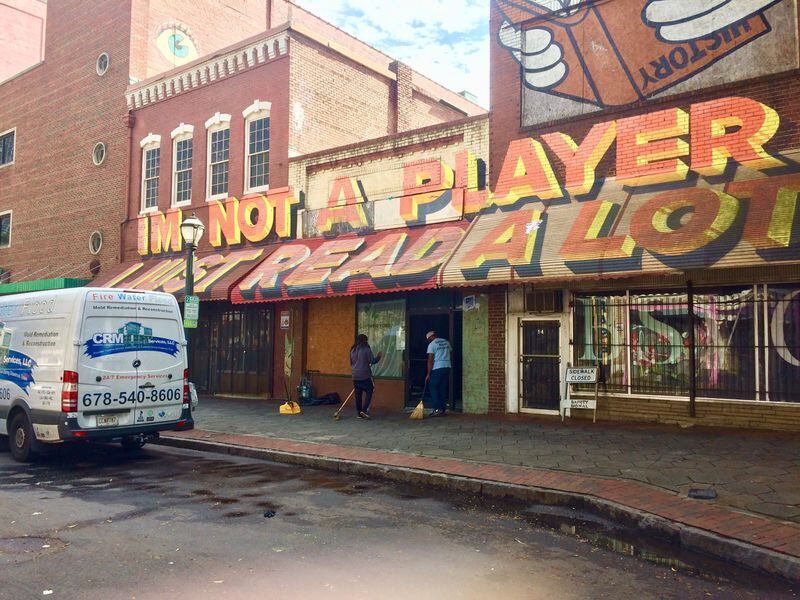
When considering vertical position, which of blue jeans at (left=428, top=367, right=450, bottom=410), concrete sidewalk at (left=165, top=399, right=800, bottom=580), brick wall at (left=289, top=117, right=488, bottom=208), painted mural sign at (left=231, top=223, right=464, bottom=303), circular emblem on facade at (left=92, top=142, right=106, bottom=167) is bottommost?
concrete sidewalk at (left=165, top=399, right=800, bottom=580)

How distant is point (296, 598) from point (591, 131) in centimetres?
1009

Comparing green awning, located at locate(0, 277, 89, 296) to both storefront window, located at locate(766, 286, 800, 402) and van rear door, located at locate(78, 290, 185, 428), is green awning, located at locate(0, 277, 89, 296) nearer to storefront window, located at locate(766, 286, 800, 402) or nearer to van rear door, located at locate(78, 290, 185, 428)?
van rear door, located at locate(78, 290, 185, 428)

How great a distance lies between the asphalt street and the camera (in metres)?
4.14

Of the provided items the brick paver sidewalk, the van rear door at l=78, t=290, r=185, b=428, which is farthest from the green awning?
the van rear door at l=78, t=290, r=185, b=428

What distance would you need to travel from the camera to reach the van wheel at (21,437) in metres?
8.48

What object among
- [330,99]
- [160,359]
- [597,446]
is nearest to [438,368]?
[597,446]

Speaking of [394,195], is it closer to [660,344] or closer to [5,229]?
[660,344]

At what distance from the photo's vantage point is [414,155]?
14.0 meters

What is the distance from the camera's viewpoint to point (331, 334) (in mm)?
15258

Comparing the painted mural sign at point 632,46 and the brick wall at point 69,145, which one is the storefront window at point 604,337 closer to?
the painted mural sign at point 632,46

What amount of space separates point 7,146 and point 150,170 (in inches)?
402

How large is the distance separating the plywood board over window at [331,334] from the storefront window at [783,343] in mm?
8566

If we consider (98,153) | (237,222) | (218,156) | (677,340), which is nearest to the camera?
(677,340)

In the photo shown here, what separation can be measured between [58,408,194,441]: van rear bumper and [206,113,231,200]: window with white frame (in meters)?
9.90
